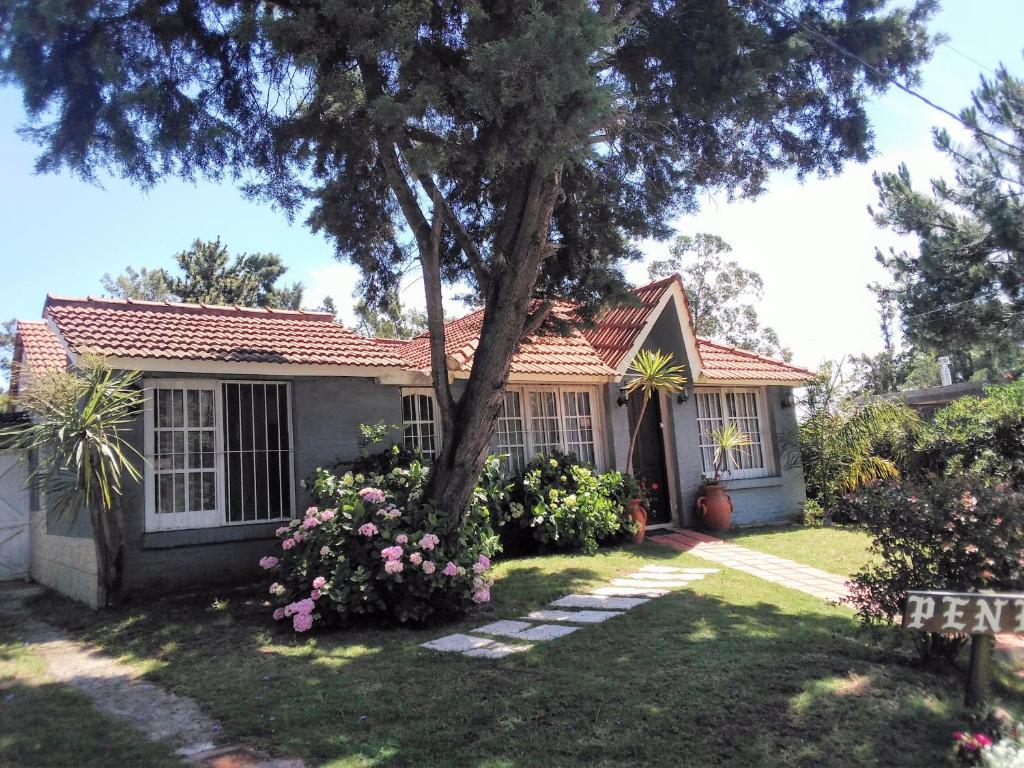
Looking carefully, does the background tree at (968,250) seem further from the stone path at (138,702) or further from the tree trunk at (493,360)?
the stone path at (138,702)

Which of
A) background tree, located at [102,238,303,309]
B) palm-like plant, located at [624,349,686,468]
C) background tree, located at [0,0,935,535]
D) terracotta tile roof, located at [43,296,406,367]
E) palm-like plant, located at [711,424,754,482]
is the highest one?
background tree, located at [102,238,303,309]

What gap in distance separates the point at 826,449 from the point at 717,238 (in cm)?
2009

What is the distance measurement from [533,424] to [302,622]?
608 cm

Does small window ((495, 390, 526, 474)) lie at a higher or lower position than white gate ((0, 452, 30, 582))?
higher

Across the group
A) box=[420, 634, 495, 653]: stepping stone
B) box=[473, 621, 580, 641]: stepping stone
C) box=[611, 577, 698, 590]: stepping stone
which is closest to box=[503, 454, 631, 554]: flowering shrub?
box=[611, 577, 698, 590]: stepping stone

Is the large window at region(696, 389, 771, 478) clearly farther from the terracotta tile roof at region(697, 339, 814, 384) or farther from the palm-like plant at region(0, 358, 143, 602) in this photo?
the palm-like plant at region(0, 358, 143, 602)

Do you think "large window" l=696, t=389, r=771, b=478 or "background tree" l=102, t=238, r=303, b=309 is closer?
"large window" l=696, t=389, r=771, b=478

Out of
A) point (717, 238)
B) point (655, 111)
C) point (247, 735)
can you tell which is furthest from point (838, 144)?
point (717, 238)

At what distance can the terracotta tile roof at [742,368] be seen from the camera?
44.8 ft

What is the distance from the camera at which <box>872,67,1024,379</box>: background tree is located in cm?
1088

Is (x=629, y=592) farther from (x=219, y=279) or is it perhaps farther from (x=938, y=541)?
(x=219, y=279)

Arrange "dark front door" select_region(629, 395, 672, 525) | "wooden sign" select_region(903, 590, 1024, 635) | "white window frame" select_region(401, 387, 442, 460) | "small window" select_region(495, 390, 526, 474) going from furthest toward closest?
"dark front door" select_region(629, 395, 672, 525) → "small window" select_region(495, 390, 526, 474) → "white window frame" select_region(401, 387, 442, 460) → "wooden sign" select_region(903, 590, 1024, 635)

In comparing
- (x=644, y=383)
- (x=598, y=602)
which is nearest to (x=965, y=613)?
(x=598, y=602)

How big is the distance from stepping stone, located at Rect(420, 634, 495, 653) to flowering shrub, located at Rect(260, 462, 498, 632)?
18.5 inches
